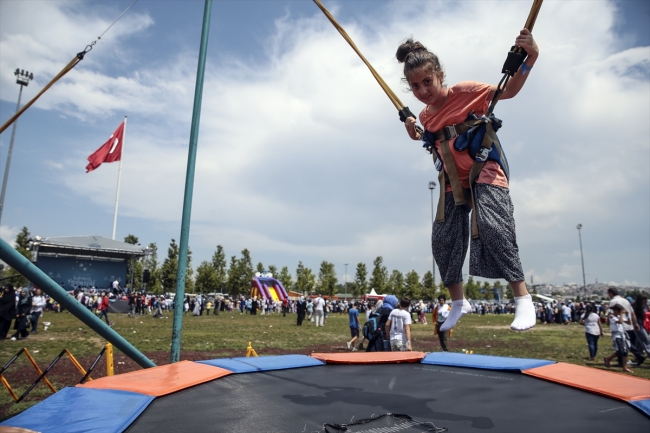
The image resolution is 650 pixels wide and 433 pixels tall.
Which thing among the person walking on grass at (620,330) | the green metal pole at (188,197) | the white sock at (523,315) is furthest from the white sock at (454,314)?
the person walking on grass at (620,330)

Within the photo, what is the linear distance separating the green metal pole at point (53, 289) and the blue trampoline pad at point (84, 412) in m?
0.51

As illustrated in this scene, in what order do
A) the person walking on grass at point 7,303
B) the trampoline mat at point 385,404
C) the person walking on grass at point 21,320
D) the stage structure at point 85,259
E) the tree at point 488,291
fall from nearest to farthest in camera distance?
the trampoline mat at point 385,404 → the person walking on grass at point 7,303 → the person walking on grass at point 21,320 → the stage structure at point 85,259 → the tree at point 488,291

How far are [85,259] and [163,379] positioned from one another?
2522cm

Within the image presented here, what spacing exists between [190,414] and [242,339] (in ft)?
26.7

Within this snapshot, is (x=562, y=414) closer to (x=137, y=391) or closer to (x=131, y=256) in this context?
(x=137, y=391)

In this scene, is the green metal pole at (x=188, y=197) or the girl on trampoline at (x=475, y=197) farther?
the green metal pole at (x=188, y=197)

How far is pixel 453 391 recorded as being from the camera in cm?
233

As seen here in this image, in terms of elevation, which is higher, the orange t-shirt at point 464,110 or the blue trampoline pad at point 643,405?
the orange t-shirt at point 464,110

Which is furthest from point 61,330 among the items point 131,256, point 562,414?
point 131,256

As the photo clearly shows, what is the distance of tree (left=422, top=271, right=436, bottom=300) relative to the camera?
135 ft

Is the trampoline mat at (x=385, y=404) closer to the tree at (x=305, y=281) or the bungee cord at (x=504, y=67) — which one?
the bungee cord at (x=504, y=67)

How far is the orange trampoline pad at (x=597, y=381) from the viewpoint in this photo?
202cm

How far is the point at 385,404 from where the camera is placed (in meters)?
2.03

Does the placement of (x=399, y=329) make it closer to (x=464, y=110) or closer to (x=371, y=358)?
(x=371, y=358)
